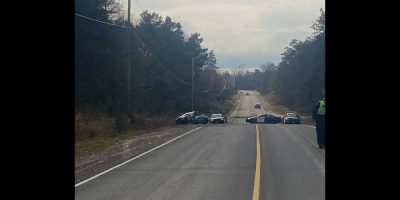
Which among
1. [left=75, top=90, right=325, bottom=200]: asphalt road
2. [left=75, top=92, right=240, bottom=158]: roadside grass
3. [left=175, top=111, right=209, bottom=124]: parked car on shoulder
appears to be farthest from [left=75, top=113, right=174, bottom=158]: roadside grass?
[left=175, top=111, right=209, bottom=124]: parked car on shoulder

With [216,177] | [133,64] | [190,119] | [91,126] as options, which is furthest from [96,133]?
[133,64]

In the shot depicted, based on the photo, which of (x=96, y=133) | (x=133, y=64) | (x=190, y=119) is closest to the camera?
(x=96, y=133)

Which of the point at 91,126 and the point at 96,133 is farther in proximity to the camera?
the point at 91,126

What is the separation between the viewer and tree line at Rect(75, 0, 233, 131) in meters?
43.8

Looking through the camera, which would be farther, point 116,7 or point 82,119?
point 116,7

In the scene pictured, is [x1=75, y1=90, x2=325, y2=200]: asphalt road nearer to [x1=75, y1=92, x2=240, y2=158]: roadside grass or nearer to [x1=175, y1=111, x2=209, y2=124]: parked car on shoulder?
[x1=75, y1=92, x2=240, y2=158]: roadside grass

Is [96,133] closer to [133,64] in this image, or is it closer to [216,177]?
[216,177]

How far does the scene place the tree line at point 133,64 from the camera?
4381 cm

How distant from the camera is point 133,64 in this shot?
63.4 m

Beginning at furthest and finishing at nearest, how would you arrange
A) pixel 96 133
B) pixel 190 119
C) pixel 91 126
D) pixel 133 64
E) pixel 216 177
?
1. pixel 133 64
2. pixel 190 119
3. pixel 91 126
4. pixel 96 133
5. pixel 216 177
